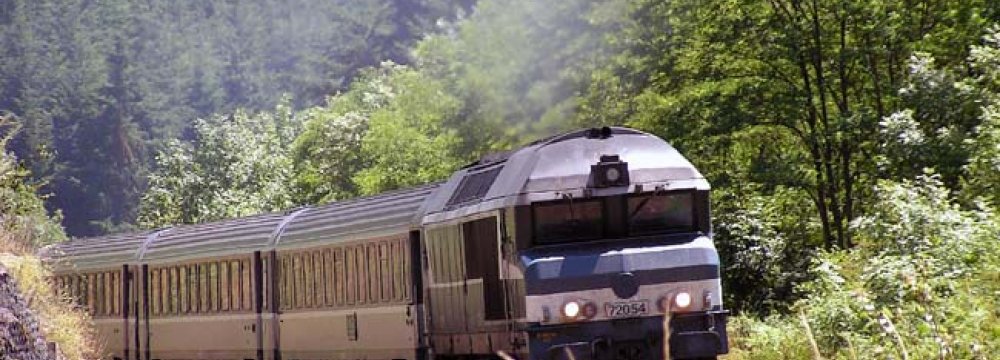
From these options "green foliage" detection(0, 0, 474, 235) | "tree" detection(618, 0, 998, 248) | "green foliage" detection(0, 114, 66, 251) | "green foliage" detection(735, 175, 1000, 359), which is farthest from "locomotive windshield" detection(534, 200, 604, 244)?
"green foliage" detection(0, 0, 474, 235)

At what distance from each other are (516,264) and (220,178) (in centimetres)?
7020

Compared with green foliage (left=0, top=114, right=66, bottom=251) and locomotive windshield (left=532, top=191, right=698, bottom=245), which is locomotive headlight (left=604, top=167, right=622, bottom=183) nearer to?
locomotive windshield (left=532, top=191, right=698, bottom=245)

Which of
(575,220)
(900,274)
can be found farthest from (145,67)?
(900,274)

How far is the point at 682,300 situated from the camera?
14.3 m

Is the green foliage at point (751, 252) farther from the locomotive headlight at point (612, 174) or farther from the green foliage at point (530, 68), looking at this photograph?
the locomotive headlight at point (612, 174)

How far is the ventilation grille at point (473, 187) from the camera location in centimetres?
1611

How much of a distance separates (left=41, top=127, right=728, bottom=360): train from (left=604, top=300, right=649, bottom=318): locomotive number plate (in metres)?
0.01

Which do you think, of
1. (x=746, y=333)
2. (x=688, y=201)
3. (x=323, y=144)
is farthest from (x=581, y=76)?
(x=323, y=144)

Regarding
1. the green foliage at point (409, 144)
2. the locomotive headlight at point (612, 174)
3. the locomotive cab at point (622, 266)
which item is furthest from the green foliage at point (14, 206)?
the green foliage at point (409, 144)

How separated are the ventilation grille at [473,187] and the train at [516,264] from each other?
0.03 meters

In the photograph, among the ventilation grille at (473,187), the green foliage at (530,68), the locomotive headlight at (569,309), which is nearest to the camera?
the locomotive headlight at (569,309)

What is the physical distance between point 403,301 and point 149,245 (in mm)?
12768

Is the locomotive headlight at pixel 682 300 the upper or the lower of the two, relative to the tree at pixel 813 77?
lower

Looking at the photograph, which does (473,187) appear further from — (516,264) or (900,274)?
(900,274)
